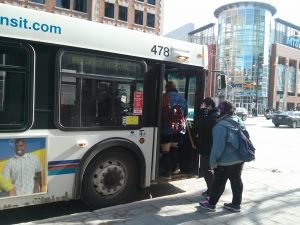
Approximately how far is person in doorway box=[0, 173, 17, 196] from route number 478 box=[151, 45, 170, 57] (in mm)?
3068

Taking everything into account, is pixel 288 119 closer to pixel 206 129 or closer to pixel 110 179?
pixel 206 129

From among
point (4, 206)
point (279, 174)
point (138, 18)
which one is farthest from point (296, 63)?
point (4, 206)

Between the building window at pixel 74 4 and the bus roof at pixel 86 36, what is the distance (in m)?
33.2

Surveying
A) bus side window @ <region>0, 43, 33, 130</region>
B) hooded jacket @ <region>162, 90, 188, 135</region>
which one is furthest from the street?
bus side window @ <region>0, 43, 33, 130</region>

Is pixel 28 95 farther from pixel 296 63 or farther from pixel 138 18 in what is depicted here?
pixel 296 63

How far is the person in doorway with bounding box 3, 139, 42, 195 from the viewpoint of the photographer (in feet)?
15.0

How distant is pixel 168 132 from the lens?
6328mm

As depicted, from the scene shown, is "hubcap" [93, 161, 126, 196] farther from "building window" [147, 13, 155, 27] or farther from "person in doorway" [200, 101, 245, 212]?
"building window" [147, 13, 155, 27]

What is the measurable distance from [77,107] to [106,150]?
2.70 ft

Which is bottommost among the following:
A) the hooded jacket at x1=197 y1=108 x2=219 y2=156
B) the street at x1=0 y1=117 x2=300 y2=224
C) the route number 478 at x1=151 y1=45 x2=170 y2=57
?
the street at x1=0 y1=117 x2=300 y2=224

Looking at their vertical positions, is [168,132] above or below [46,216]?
above

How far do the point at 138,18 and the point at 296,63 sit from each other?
2224 inches

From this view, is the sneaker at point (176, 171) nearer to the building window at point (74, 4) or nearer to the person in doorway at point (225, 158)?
the person in doorway at point (225, 158)

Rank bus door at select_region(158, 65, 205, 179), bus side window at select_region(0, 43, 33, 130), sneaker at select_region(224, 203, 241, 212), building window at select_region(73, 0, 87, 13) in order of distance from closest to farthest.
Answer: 1. bus side window at select_region(0, 43, 33, 130)
2. sneaker at select_region(224, 203, 241, 212)
3. bus door at select_region(158, 65, 205, 179)
4. building window at select_region(73, 0, 87, 13)
